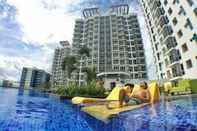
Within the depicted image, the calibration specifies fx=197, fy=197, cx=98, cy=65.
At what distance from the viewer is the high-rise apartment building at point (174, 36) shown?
30094 millimetres

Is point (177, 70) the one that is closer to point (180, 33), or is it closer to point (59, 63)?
point (180, 33)

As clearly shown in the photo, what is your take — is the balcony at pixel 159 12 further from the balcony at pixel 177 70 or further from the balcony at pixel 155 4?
the balcony at pixel 177 70

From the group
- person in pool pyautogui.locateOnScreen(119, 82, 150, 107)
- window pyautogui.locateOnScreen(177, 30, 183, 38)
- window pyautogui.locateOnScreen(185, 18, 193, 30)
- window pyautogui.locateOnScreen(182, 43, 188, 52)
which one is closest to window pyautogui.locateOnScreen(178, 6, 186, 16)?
→ window pyautogui.locateOnScreen(185, 18, 193, 30)

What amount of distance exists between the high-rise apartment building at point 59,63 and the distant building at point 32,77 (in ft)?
118

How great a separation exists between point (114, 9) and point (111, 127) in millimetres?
95053

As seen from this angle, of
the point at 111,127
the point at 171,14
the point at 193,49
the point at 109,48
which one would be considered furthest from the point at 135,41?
the point at 111,127

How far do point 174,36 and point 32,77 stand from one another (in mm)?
132696

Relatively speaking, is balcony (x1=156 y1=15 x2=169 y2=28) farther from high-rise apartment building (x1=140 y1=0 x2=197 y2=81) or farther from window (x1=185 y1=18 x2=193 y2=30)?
window (x1=185 y1=18 x2=193 y2=30)

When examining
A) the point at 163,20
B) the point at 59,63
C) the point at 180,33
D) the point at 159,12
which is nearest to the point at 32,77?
the point at 59,63

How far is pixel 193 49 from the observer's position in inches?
1153

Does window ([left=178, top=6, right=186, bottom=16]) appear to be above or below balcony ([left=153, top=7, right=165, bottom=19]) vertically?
below

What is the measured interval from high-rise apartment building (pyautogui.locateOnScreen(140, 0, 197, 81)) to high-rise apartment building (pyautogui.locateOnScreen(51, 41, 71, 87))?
6398 centimetres

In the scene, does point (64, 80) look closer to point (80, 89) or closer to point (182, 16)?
point (182, 16)

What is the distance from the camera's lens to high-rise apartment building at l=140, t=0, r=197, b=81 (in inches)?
1185
